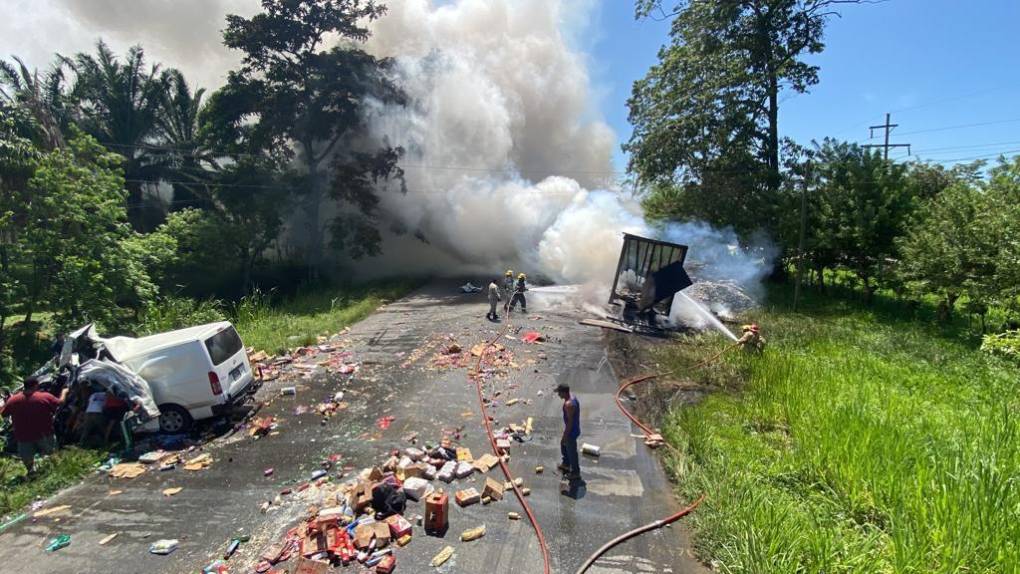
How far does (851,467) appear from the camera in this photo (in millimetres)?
5465

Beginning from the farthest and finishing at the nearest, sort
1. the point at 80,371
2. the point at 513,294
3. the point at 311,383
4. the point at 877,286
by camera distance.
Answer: the point at 877,286 < the point at 513,294 < the point at 311,383 < the point at 80,371

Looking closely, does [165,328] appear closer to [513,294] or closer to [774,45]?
[513,294]

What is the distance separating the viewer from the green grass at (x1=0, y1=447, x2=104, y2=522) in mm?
6008

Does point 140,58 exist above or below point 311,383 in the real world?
above

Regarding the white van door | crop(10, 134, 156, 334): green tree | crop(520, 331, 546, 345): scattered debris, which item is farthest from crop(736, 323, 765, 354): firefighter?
crop(10, 134, 156, 334): green tree

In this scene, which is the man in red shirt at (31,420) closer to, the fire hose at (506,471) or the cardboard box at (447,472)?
the cardboard box at (447,472)

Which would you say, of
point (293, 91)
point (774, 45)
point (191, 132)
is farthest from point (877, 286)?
point (191, 132)

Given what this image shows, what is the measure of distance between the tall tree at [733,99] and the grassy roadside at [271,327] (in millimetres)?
14339

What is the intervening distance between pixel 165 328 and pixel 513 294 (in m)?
9.89

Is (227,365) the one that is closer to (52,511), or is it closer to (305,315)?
(52,511)

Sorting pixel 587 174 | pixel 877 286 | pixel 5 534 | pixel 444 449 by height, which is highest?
pixel 587 174

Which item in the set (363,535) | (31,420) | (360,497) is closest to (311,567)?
(363,535)

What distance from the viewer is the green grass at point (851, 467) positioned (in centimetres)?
420

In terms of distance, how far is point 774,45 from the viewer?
2181 cm
